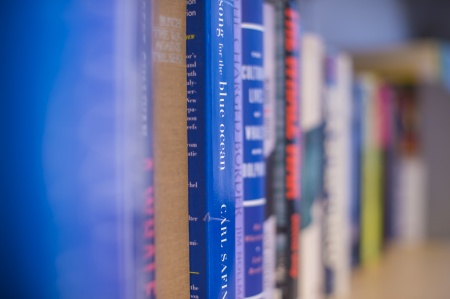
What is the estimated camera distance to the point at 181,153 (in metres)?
0.38

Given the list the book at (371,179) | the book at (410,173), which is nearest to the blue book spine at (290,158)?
the book at (371,179)

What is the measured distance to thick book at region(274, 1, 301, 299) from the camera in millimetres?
513

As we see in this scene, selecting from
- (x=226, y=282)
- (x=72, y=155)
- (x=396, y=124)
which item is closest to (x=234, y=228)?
(x=226, y=282)

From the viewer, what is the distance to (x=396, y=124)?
103 centimetres

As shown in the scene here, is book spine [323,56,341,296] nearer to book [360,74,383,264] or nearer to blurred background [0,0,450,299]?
book [360,74,383,264]

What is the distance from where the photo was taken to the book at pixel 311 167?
62cm

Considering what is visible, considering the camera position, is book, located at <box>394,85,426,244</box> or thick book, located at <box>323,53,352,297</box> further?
book, located at <box>394,85,426,244</box>

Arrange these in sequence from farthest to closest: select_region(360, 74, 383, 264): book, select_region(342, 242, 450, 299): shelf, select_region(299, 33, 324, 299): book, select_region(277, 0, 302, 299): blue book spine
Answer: select_region(360, 74, 383, 264): book
select_region(342, 242, 450, 299): shelf
select_region(299, 33, 324, 299): book
select_region(277, 0, 302, 299): blue book spine

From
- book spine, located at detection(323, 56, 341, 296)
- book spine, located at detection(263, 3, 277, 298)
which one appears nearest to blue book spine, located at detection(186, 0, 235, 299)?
book spine, located at detection(263, 3, 277, 298)

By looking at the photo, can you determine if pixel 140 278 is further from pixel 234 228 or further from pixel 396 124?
pixel 396 124

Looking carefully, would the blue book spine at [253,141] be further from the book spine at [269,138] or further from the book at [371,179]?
the book at [371,179]

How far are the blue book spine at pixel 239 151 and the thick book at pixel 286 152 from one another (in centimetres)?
9

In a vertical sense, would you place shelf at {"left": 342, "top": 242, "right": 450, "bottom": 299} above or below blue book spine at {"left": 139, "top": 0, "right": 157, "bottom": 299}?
below

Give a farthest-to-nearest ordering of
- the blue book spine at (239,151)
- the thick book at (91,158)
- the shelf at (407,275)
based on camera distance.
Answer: the shelf at (407,275) < the blue book spine at (239,151) < the thick book at (91,158)
